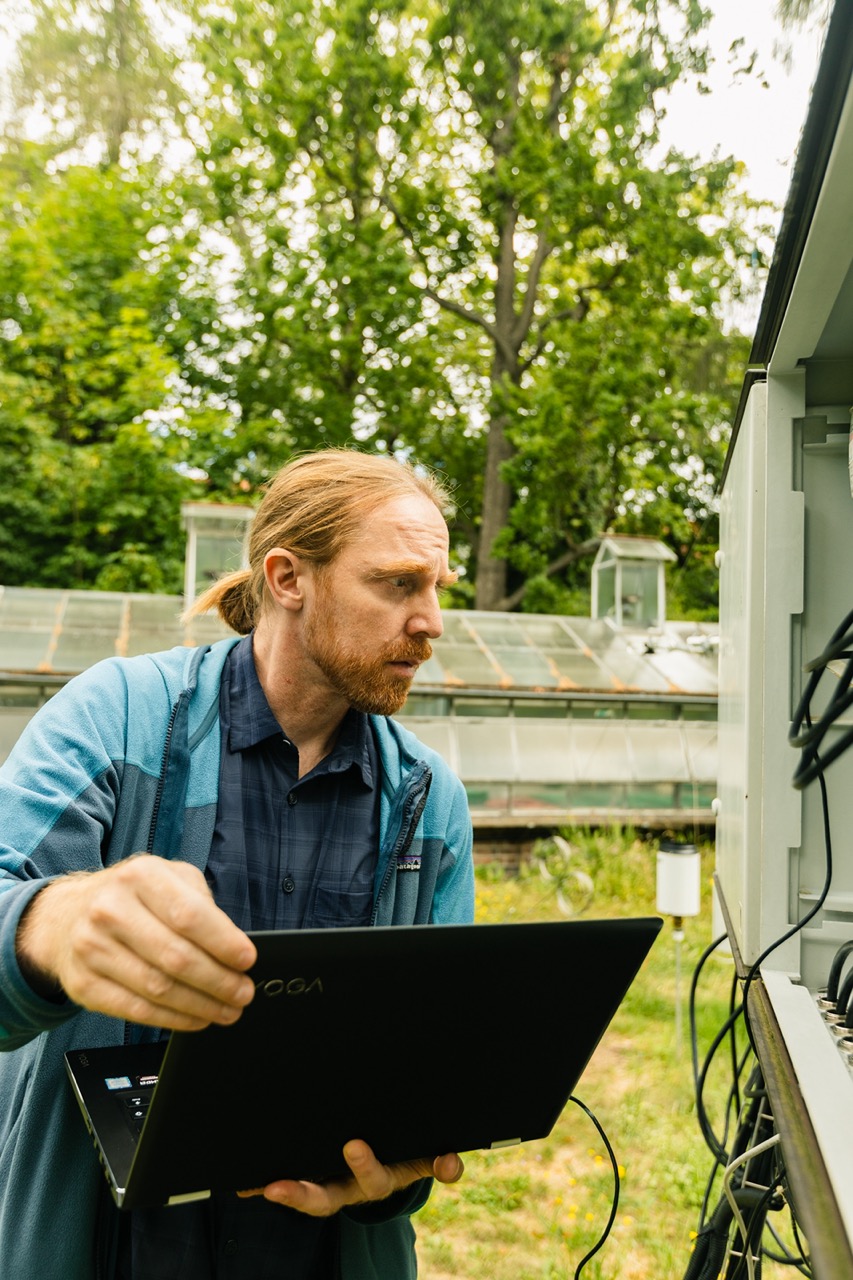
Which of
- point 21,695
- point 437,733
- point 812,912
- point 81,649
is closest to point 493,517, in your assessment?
point 437,733

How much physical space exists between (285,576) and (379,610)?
191 millimetres

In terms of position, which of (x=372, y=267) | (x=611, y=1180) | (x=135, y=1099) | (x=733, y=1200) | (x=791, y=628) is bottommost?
(x=611, y=1180)

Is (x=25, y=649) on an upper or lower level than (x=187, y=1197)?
upper

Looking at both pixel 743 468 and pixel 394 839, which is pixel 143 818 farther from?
pixel 743 468

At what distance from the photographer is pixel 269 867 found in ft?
5.00

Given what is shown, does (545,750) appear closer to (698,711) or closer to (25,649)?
(698,711)

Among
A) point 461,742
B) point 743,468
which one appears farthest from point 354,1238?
point 461,742

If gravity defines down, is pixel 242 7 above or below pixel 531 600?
above

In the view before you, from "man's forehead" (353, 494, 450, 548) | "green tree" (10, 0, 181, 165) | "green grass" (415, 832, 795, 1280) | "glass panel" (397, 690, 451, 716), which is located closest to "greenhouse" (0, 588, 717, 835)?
"glass panel" (397, 690, 451, 716)

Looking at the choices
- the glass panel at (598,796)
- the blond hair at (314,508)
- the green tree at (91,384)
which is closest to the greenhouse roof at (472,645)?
the glass panel at (598,796)

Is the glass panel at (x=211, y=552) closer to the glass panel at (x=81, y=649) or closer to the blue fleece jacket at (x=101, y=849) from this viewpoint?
the glass panel at (x=81, y=649)

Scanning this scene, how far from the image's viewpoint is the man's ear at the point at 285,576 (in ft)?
5.71

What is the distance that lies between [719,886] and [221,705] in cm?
130

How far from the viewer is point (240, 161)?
13.3 meters
